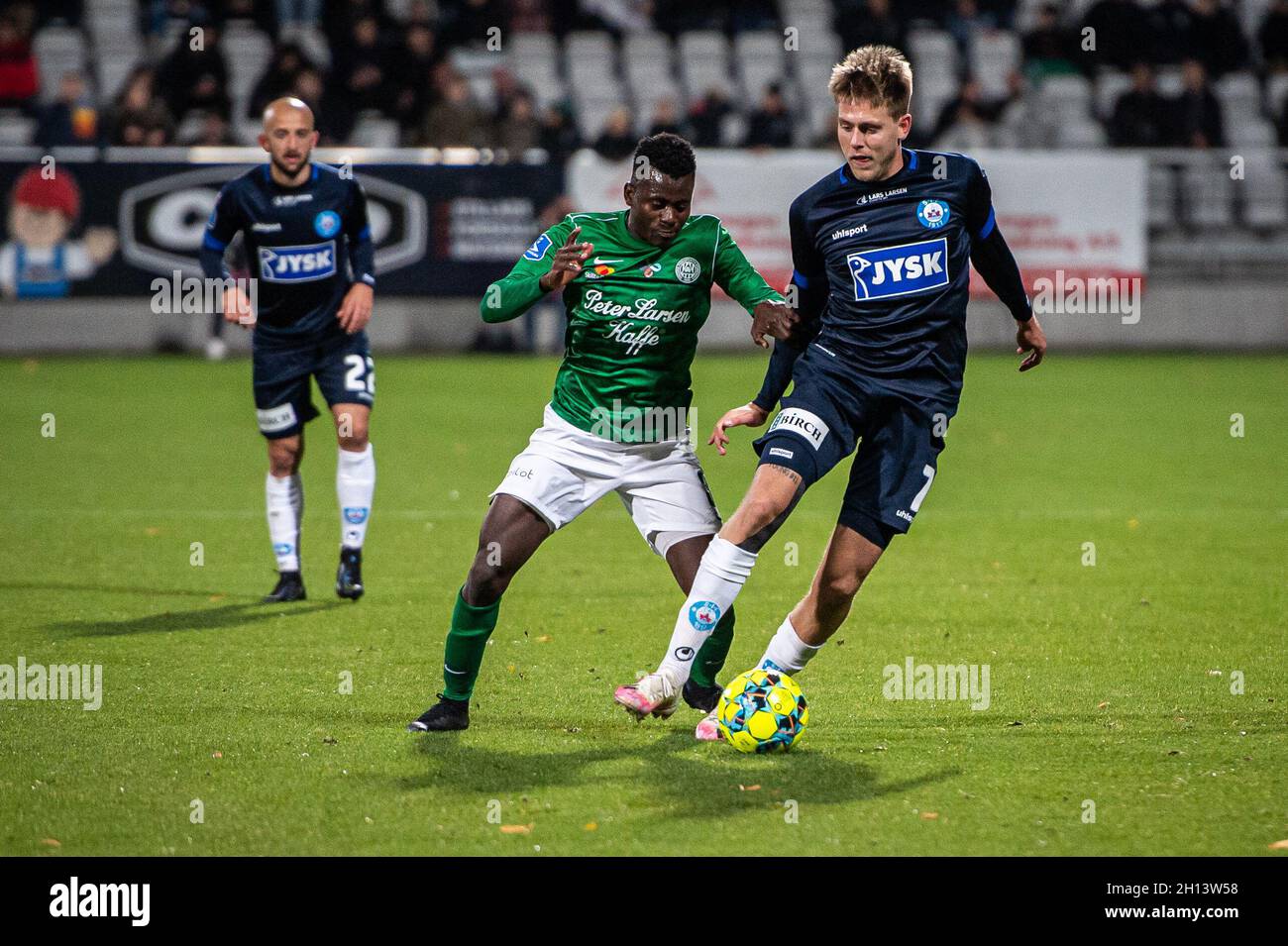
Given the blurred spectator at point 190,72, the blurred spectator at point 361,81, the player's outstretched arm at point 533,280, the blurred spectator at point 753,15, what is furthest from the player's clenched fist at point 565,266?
the blurred spectator at point 753,15

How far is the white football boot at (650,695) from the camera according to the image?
516 cm

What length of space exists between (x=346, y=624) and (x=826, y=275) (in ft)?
9.97

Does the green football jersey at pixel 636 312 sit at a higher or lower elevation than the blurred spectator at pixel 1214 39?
lower

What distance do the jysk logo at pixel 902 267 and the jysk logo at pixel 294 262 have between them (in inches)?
151

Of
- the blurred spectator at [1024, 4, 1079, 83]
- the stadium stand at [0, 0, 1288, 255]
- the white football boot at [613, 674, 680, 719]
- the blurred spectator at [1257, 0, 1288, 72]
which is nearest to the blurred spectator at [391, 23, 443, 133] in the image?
the stadium stand at [0, 0, 1288, 255]

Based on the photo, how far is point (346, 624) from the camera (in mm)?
7703

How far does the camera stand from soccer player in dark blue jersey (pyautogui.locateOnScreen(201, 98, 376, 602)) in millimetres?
8555

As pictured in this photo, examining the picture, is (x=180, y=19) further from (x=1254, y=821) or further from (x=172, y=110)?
(x=1254, y=821)

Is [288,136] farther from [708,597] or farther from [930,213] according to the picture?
[708,597]

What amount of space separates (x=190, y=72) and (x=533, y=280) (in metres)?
16.4

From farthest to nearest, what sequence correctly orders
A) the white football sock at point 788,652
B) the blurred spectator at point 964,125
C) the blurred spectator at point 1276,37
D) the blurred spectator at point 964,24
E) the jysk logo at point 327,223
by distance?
the blurred spectator at point 964,24, the blurred spectator at point 1276,37, the blurred spectator at point 964,125, the jysk logo at point 327,223, the white football sock at point 788,652

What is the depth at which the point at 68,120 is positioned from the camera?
19.3 metres

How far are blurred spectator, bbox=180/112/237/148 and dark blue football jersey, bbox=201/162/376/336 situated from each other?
35.9 feet

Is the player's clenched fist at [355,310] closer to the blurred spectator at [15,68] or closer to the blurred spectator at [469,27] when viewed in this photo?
the blurred spectator at [15,68]
